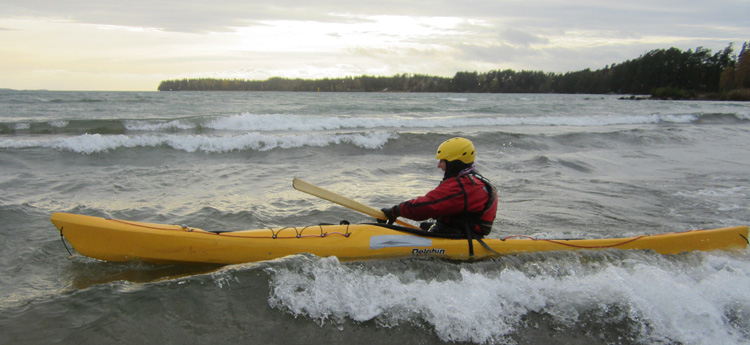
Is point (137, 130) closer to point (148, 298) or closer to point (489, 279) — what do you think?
point (148, 298)

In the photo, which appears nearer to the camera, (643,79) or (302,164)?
(302,164)

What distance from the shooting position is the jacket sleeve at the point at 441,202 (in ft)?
13.3

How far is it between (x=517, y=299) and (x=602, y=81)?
8765cm

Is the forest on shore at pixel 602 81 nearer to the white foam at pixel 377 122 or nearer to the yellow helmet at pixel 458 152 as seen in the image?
the white foam at pixel 377 122

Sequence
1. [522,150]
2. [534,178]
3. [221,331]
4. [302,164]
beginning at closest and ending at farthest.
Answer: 1. [221,331]
2. [534,178]
3. [302,164]
4. [522,150]

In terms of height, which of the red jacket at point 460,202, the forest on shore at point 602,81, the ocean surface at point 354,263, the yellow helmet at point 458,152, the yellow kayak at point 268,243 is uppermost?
the forest on shore at point 602,81

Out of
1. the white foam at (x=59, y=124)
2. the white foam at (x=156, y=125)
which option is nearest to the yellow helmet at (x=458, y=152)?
the white foam at (x=156, y=125)

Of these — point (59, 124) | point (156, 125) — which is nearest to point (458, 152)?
point (156, 125)

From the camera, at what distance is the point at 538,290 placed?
3535 millimetres

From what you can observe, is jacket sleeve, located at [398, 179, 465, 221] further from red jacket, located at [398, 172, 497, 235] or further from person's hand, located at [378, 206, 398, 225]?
person's hand, located at [378, 206, 398, 225]

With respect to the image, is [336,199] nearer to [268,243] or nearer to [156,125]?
[268,243]

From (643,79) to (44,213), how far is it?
80233 mm

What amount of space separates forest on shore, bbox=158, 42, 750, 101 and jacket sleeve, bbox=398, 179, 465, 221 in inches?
2263

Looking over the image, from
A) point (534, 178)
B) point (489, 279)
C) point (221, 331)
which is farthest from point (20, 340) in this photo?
point (534, 178)
